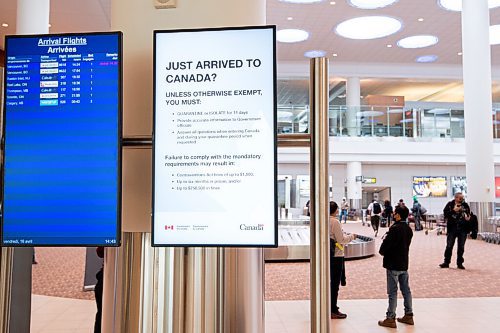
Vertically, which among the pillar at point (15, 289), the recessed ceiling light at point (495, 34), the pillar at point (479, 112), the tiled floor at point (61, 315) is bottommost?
the tiled floor at point (61, 315)

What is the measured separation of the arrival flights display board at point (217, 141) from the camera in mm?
1792

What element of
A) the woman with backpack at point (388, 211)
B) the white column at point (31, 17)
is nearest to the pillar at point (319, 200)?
the white column at point (31, 17)

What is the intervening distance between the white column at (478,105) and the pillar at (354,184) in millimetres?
12254

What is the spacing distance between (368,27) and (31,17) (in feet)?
53.5

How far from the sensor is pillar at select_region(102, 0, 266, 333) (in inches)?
80.3

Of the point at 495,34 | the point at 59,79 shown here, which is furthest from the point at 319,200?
the point at 495,34

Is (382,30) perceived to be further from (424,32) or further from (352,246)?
(352,246)

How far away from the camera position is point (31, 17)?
36.9ft

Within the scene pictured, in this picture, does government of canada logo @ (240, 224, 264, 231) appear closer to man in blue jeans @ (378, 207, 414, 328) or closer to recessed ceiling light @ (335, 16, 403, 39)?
man in blue jeans @ (378, 207, 414, 328)

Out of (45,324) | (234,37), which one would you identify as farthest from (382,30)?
(234,37)

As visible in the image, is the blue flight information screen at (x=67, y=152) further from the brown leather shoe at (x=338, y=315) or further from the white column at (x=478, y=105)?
the white column at (x=478, y=105)

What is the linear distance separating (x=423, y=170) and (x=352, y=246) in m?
22.3

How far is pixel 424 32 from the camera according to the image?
2286 cm

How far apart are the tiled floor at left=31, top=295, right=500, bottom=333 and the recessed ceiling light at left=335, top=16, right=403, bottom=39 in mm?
16692
